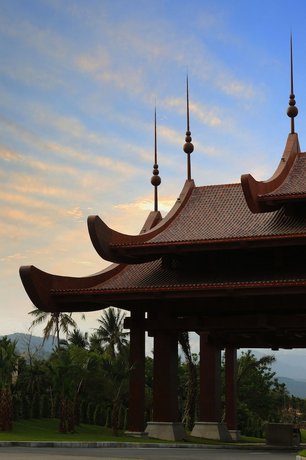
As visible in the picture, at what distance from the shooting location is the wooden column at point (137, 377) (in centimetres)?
2759

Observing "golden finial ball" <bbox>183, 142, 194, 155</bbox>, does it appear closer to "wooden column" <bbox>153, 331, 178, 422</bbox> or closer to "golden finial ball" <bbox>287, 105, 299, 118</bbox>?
"golden finial ball" <bbox>287, 105, 299, 118</bbox>

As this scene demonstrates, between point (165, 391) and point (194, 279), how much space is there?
171 inches

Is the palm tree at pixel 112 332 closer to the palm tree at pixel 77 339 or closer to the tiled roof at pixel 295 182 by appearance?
the palm tree at pixel 77 339

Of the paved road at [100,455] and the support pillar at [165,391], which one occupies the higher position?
the support pillar at [165,391]

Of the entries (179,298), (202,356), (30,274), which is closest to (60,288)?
(30,274)

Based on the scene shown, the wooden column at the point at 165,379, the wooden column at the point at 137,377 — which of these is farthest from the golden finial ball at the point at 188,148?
the wooden column at the point at 165,379

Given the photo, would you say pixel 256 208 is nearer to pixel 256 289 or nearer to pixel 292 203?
pixel 292 203

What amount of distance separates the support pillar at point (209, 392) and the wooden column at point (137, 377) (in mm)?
5287

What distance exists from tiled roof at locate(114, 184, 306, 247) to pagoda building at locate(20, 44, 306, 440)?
0.04m

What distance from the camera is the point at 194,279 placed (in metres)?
26.1

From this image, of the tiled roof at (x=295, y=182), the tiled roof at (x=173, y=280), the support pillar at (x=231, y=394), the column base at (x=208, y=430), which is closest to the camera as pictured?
the tiled roof at (x=173, y=280)

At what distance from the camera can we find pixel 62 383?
32.5 m

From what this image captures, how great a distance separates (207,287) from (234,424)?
633 inches

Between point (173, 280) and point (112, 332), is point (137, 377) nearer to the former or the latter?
point (173, 280)
